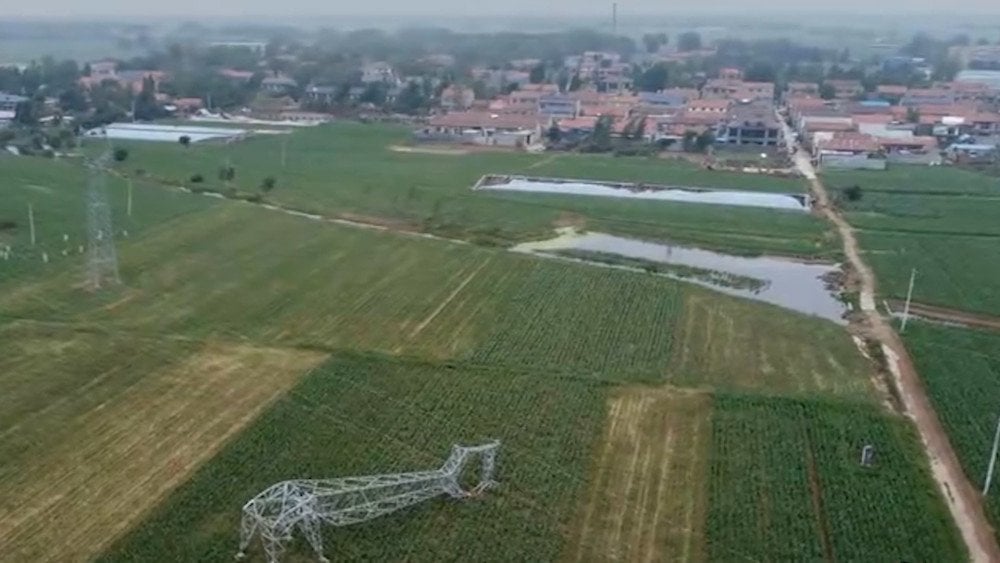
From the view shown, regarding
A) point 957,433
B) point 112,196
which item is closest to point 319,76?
point 112,196

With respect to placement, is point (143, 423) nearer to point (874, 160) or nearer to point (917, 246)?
point (917, 246)

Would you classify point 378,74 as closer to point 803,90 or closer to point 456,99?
point 456,99

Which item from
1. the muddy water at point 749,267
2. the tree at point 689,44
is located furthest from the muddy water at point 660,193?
the tree at point 689,44

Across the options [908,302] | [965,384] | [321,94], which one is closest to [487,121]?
[321,94]

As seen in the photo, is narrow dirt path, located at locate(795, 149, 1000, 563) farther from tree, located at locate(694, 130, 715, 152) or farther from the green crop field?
tree, located at locate(694, 130, 715, 152)

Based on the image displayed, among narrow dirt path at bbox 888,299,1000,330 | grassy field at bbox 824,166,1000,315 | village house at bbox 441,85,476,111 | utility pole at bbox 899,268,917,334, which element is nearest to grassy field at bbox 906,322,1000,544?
A: utility pole at bbox 899,268,917,334
